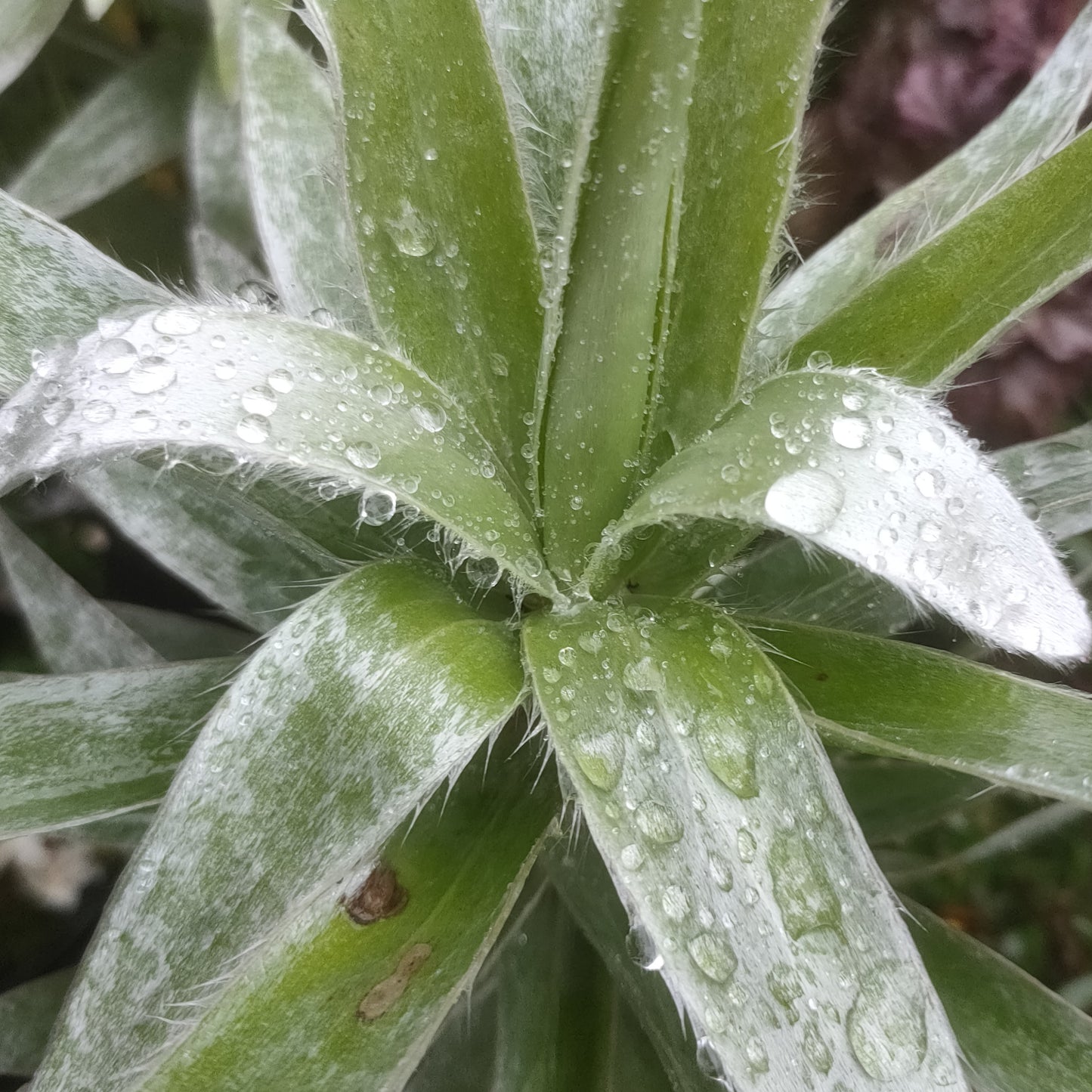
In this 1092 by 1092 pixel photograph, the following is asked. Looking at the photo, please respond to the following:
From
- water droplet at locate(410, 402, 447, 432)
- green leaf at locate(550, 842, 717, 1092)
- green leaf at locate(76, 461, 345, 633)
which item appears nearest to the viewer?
water droplet at locate(410, 402, 447, 432)

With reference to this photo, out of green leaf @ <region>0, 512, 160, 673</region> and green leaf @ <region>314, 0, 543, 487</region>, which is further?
green leaf @ <region>0, 512, 160, 673</region>

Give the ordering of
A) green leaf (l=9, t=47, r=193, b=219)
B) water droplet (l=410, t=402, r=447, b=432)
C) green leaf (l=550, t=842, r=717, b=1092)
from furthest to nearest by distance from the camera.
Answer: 1. green leaf (l=9, t=47, r=193, b=219)
2. green leaf (l=550, t=842, r=717, b=1092)
3. water droplet (l=410, t=402, r=447, b=432)

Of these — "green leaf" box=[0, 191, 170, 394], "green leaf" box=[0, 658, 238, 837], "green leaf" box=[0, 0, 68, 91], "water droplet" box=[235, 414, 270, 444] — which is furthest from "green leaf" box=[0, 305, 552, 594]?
"green leaf" box=[0, 0, 68, 91]

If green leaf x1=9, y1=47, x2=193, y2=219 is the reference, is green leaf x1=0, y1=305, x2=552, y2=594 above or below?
below

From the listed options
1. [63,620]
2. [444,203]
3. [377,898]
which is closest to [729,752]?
[377,898]

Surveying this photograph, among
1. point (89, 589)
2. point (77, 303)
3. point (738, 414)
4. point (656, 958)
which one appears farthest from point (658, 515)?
point (89, 589)

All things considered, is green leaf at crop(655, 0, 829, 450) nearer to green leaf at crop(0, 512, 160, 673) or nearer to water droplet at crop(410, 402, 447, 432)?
water droplet at crop(410, 402, 447, 432)

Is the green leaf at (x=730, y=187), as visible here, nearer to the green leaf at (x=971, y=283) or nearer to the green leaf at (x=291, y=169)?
the green leaf at (x=971, y=283)

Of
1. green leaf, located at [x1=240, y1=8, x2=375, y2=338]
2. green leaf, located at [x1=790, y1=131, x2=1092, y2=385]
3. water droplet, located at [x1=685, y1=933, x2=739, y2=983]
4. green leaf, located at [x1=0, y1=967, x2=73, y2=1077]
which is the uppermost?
green leaf, located at [x1=240, y1=8, x2=375, y2=338]
